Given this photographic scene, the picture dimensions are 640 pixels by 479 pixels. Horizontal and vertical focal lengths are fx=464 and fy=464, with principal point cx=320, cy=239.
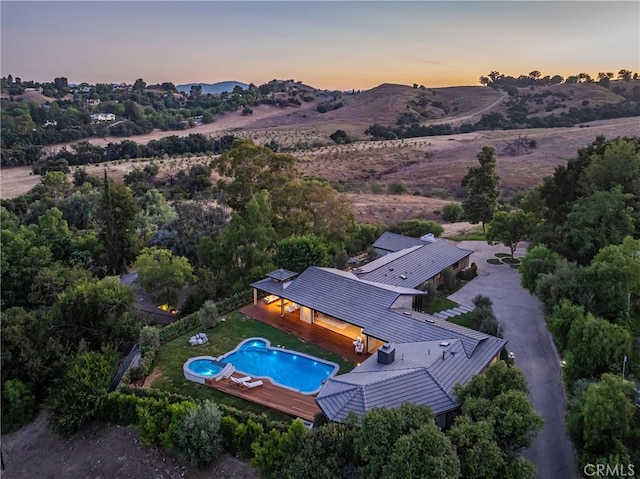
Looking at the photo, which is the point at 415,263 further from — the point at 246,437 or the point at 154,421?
the point at 154,421

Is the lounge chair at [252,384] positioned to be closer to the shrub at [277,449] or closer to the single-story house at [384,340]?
the single-story house at [384,340]

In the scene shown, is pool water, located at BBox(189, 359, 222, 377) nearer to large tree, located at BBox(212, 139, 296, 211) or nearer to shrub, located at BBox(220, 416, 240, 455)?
shrub, located at BBox(220, 416, 240, 455)

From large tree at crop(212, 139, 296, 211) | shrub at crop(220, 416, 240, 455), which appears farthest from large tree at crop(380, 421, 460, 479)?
large tree at crop(212, 139, 296, 211)

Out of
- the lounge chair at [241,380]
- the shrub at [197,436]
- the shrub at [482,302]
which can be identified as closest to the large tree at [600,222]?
the shrub at [482,302]

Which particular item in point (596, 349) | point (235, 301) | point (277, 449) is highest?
point (596, 349)

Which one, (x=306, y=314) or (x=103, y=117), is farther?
(x=103, y=117)

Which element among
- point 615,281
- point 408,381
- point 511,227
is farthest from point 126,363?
point 511,227
